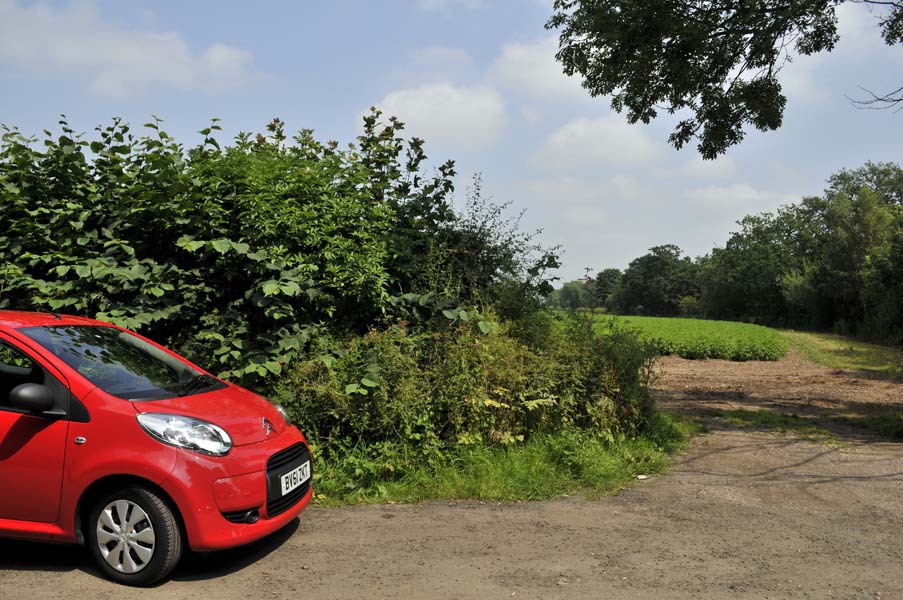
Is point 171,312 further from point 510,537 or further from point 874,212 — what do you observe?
point 874,212

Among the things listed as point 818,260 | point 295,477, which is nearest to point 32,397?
point 295,477

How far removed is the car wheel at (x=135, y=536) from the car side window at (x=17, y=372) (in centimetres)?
99

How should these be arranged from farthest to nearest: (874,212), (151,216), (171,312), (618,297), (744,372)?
1. (618,297)
2. (874,212)
3. (744,372)
4. (151,216)
5. (171,312)

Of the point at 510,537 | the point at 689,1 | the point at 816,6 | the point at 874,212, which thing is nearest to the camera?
the point at 510,537

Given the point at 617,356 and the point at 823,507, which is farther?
the point at 617,356

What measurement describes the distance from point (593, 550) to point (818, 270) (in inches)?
2263

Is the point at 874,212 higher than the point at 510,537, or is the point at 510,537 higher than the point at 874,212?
the point at 874,212

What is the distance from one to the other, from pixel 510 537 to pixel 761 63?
10214mm

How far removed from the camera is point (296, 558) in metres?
4.63

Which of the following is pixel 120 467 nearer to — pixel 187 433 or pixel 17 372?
pixel 187 433

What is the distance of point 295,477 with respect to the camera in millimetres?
4762

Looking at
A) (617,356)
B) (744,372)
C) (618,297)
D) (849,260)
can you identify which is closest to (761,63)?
(617,356)

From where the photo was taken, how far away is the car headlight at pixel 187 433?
13.7 feet

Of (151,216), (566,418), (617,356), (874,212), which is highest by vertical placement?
(874,212)
